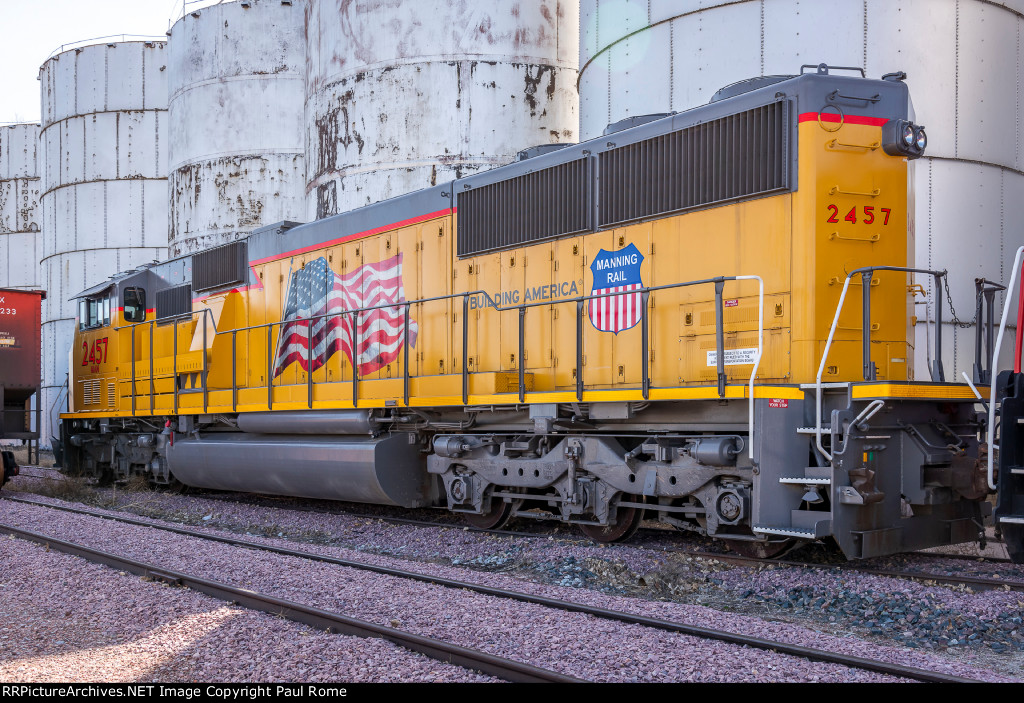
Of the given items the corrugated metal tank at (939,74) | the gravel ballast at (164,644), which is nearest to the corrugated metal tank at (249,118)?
the corrugated metal tank at (939,74)

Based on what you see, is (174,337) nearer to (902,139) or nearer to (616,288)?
(616,288)

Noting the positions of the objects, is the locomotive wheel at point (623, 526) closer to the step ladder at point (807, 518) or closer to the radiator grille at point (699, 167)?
the step ladder at point (807, 518)

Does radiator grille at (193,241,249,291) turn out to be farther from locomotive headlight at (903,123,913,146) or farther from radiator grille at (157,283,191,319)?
locomotive headlight at (903,123,913,146)

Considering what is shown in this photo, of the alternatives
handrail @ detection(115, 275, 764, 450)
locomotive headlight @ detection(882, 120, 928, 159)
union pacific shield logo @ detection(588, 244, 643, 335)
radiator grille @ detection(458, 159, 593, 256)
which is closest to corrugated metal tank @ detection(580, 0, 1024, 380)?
radiator grille @ detection(458, 159, 593, 256)

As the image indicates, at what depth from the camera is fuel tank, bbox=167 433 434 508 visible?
31.9 ft

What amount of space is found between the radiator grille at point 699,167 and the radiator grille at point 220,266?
6.42 m

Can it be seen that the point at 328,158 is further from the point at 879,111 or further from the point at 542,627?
the point at 542,627

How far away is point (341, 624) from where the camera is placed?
207 inches

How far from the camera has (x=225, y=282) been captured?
13.0 metres

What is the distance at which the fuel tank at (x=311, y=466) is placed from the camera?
9727 mm

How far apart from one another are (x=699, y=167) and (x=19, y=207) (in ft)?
111
